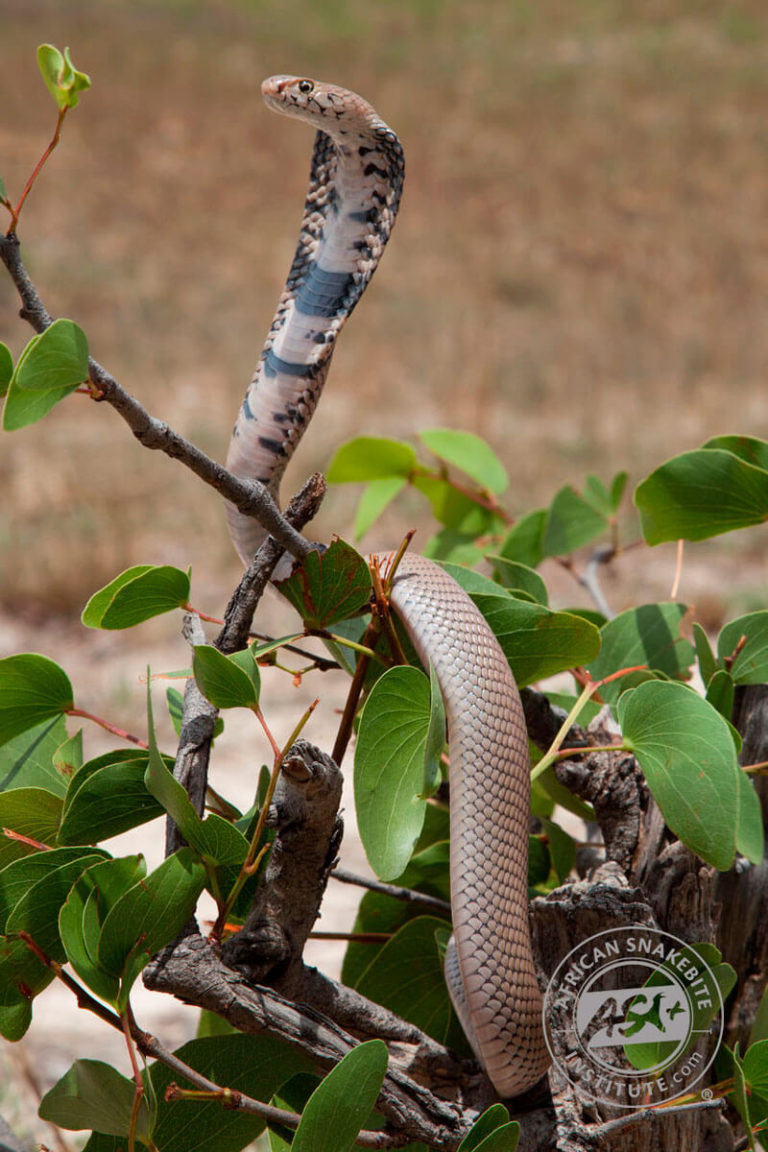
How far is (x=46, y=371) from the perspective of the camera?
0.64 meters

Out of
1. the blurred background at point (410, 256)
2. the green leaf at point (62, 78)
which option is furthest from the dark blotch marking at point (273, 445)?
the blurred background at point (410, 256)

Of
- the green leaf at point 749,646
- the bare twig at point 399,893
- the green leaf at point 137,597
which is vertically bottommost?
the bare twig at point 399,893

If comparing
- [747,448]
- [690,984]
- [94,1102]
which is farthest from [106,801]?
[747,448]

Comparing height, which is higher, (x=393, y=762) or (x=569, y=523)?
(x=569, y=523)

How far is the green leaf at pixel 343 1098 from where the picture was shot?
2.48 ft

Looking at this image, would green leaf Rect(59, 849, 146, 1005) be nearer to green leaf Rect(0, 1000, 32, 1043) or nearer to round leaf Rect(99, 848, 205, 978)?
round leaf Rect(99, 848, 205, 978)

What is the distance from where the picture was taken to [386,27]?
1864cm

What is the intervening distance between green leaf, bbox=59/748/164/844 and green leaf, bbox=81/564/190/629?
0.39ft

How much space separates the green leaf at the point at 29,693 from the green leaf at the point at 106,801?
0.08 metres

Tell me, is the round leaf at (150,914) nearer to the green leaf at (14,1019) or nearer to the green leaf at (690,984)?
the green leaf at (14,1019)

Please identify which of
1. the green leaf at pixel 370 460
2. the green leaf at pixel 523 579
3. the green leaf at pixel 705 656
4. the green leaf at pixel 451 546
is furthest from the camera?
the green leaf at pixel 451 546

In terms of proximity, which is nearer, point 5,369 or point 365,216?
point 5,369

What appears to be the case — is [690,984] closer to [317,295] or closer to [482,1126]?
[482,1126]

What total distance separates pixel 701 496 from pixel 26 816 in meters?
0.76
